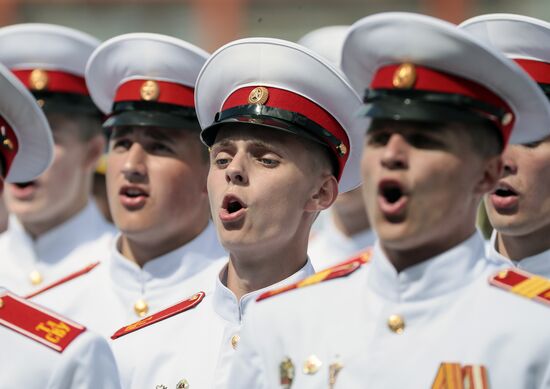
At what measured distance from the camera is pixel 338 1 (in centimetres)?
2255

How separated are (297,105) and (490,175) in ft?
4.49

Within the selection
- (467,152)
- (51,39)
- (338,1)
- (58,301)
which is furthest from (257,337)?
(338,1)

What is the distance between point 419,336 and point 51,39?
4516 millimetres

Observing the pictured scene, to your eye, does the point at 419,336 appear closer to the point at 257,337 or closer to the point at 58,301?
the point at 257,337

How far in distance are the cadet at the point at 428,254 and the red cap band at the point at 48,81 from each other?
3.96m

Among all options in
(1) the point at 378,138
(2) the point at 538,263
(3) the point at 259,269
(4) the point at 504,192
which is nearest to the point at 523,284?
(1) the point at 378,138

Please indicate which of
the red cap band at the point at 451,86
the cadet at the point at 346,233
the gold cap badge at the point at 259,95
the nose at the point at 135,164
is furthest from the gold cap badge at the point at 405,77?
the cadet at the point at 346,233

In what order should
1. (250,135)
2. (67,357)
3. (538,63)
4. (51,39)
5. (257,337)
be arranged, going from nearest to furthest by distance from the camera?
(257,337), (67,357), (250,135), (538,63), (51,39)

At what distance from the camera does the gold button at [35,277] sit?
27.3ft

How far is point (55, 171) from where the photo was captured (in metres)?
8.36

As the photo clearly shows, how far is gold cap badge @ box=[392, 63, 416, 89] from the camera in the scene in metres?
4.49

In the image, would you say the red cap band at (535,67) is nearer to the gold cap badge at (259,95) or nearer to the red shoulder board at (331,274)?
the gold cap badge at (259,95)

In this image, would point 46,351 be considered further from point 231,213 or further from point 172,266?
point 172,266

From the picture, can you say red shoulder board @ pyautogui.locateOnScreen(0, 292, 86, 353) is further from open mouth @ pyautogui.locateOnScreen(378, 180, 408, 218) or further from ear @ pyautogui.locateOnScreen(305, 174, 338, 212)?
open mouth @ pyautogui.locateOnScreen(378, 180, 408, 218)
